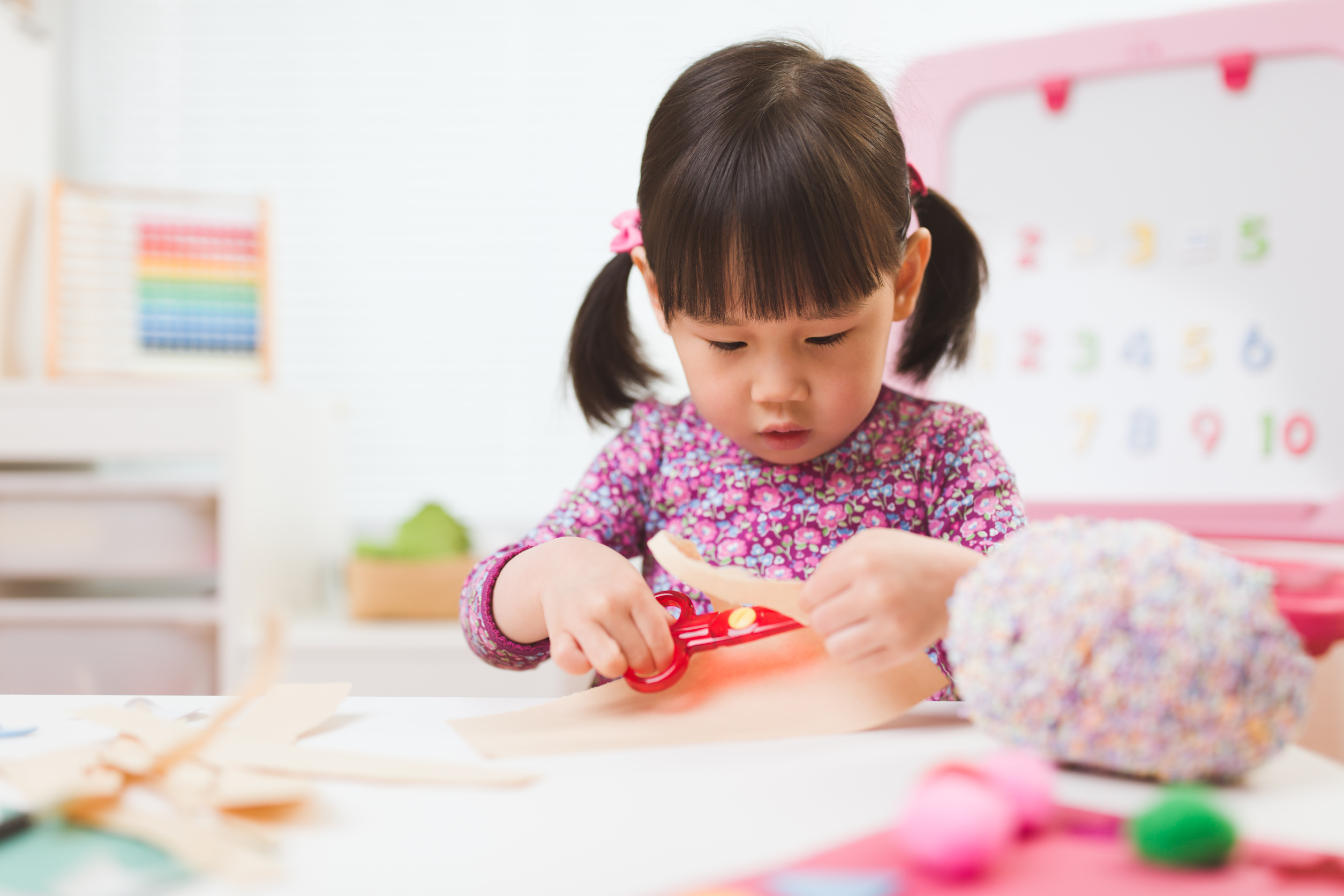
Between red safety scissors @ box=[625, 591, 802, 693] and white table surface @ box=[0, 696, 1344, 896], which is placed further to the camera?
red safety scissors @ box=[625, 591, 802, 693]

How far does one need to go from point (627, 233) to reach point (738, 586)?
36 cm

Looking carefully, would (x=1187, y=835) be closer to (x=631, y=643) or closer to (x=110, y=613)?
(x=631, y=643)

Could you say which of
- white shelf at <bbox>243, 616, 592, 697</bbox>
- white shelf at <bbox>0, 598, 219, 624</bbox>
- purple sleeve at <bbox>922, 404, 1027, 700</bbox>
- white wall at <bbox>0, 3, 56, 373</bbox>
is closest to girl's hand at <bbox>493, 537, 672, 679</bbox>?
purple sleeve at <bbox>922, 404, 1027, 700</bbox>

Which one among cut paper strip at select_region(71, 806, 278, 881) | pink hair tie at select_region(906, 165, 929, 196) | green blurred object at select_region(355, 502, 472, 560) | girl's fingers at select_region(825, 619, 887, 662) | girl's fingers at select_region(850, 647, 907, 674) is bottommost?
green blurred object at select_region(355, 502, 472, 560)

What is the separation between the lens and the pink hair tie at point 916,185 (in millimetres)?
692

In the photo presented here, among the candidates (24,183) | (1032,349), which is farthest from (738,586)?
(24,183)

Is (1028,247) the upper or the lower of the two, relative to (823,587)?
upper

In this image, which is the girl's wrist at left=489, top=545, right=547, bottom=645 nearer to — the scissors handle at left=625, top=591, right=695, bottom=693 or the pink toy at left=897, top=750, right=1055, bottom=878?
the scissors handle at left=625, top=591, right=695, bottom=693

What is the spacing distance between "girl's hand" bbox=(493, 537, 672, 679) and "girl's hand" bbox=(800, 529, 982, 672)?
0.25 feet

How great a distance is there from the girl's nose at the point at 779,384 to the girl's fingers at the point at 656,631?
0.16 metres

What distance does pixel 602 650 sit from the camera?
1.46 feet

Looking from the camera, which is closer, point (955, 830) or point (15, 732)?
point (955, 830)

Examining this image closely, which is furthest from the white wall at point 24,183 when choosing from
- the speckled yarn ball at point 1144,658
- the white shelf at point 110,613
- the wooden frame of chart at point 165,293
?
the speckled yarn ball at point 1144,658

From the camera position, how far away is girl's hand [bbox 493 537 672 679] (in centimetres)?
44
